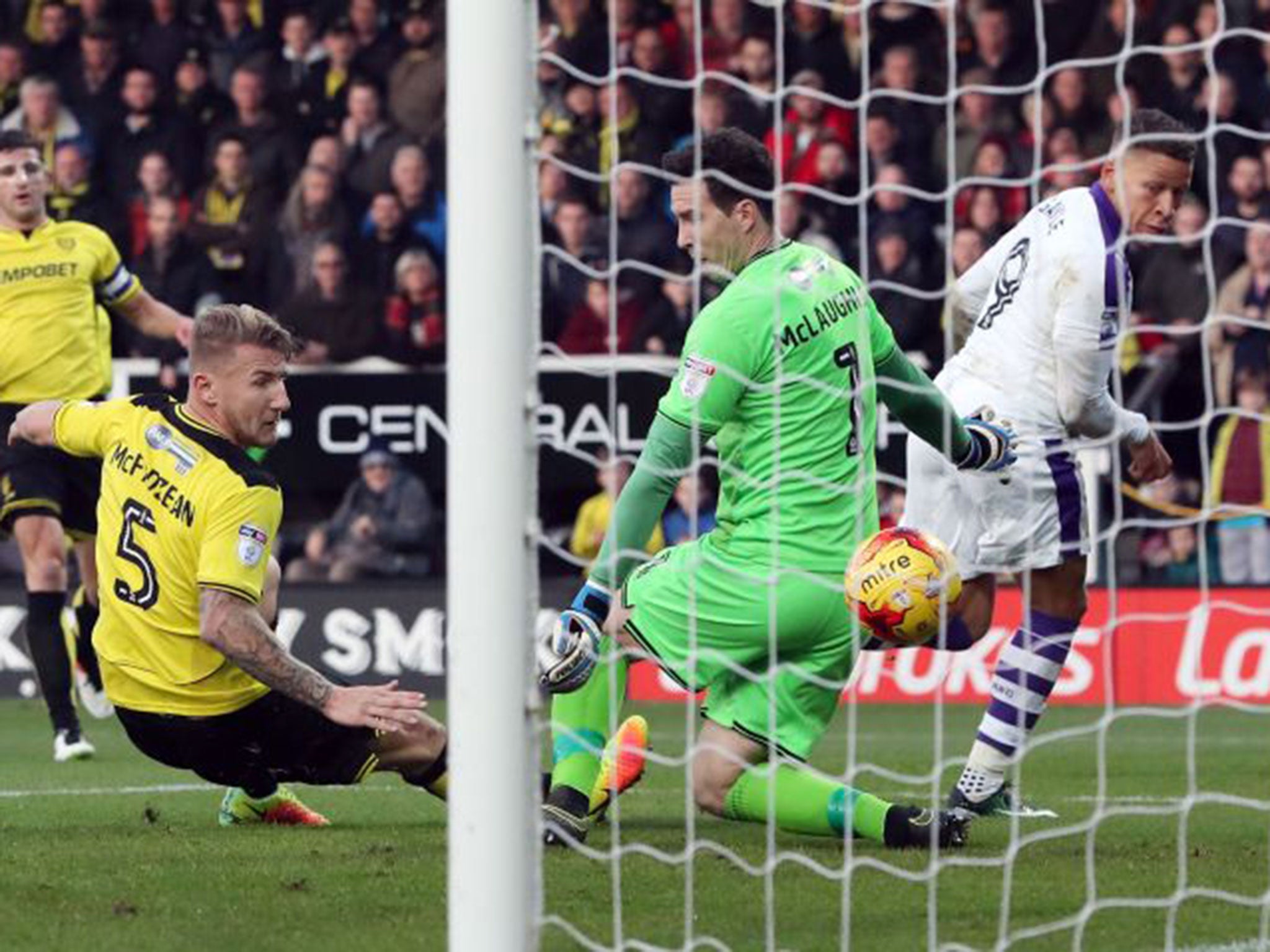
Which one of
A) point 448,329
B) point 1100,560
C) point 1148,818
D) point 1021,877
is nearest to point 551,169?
point 1100,560

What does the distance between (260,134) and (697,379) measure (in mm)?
9118

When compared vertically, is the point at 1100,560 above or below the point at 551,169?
below

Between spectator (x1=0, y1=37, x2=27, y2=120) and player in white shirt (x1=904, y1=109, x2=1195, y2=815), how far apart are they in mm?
8932

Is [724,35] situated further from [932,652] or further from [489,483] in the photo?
[489,483]

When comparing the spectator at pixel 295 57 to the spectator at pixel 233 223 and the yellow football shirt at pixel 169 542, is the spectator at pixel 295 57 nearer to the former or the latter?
the spectator at pixel 233 223

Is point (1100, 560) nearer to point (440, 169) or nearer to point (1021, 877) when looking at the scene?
point (440, 169)

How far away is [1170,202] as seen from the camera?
6.58 meters

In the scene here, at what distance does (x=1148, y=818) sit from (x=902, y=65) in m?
7.24

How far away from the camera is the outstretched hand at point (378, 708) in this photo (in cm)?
565

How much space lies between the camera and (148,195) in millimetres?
14305

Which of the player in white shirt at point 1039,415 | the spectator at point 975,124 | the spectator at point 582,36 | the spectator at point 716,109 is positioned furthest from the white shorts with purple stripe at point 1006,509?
the spectator at point 582,36

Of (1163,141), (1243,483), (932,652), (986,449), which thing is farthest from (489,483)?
(1243,483)

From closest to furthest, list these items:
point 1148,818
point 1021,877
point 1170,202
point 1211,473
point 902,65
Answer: point 1021,877 → point 1170,202 → point 1148,818 → point 1211,473 → point 902,65

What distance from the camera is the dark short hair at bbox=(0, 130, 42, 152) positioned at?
30.2 feet
